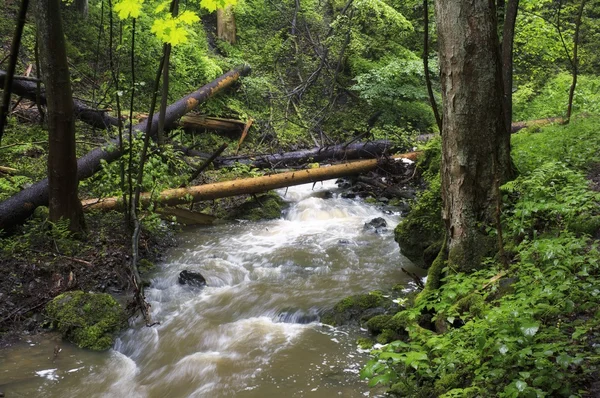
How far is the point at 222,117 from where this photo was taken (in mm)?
14406

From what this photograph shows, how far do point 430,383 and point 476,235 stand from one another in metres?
1.77

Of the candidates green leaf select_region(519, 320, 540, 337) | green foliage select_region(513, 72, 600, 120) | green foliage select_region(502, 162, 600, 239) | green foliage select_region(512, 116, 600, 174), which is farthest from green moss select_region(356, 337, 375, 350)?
green foliage select_region(513, 72, 600, 120)

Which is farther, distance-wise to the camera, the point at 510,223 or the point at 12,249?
the point at 12,249

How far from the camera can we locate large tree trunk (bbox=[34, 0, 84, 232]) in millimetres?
6289

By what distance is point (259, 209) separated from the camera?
11.1 m

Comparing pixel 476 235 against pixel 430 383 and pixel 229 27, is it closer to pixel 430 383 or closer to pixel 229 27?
pixel 430 383

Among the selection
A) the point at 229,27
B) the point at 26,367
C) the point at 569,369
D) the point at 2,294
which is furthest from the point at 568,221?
the point at 229,27

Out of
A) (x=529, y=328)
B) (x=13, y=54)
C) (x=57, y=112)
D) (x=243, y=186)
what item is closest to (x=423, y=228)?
(x=529, y=328)

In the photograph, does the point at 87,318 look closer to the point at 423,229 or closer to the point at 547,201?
the point at 423,229

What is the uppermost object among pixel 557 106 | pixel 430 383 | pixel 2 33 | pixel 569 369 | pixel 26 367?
pixel 2 33

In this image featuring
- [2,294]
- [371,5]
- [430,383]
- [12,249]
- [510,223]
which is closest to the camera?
[430,383]

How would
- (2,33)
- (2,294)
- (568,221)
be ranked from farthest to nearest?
(2,33)
(2,294)
(568,221)

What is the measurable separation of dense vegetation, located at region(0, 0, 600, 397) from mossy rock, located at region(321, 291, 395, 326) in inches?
12.3

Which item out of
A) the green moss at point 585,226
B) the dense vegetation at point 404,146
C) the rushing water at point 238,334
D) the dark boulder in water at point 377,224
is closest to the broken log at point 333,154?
the dense vegetation at point 404,146
